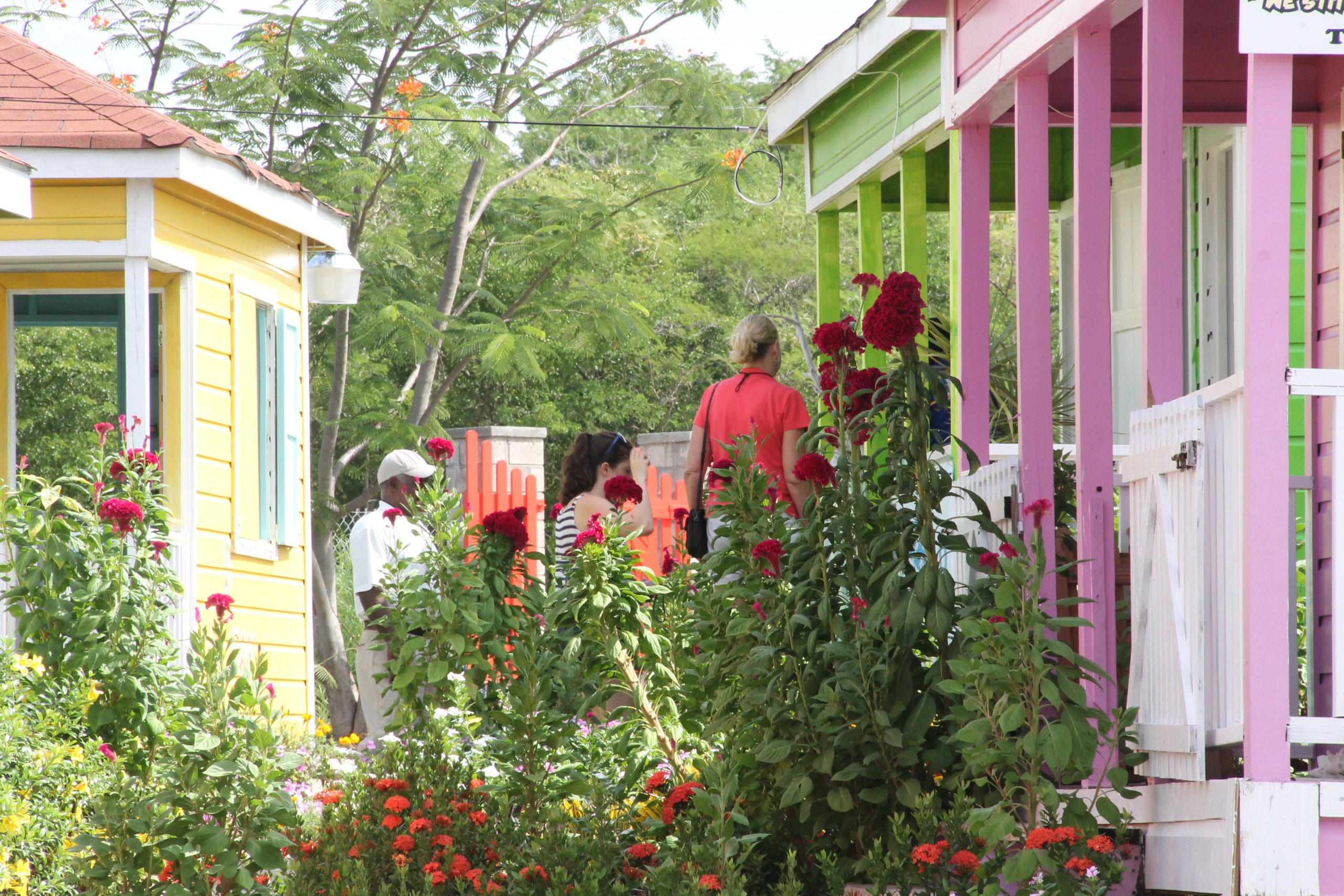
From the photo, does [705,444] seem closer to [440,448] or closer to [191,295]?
[440,448]

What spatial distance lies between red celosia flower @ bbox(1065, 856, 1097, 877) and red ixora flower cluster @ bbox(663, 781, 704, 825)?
1.05 metres

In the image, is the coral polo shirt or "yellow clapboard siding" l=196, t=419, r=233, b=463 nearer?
the coral polo shirt

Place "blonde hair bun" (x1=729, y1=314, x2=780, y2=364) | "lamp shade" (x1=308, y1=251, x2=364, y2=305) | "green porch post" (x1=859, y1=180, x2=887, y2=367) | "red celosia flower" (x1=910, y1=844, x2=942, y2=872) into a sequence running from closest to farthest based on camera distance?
"red celosia flower" (x1=910, y1=844, x2=942, y2=872) → "blonde hair bun" (x1=729, y1=314, x2=780, y2=364) → "green porch post" (x1=859, y1=180, x2=887, y2=367) → "lamp shade" (x1=308, y1=251, x2=364, y2=305)

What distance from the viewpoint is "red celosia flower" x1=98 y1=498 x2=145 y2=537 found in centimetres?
531

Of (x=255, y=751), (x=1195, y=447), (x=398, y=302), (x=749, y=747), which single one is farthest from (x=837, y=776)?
(x=398, y=302)

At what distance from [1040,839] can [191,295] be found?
22.0 feet

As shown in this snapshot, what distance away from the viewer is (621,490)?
5.04m

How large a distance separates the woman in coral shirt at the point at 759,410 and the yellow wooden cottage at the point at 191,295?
2.97m

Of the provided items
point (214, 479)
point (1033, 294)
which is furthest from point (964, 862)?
point (214, 479)

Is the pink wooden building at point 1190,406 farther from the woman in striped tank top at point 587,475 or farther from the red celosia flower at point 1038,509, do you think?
the woman in striped tank top at point 587,475

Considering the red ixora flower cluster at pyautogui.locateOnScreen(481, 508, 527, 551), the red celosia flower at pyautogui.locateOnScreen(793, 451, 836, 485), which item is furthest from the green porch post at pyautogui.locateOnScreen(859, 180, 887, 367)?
the red celosia flower at pyautogui.locateOnScreen(793, 451, 836, 485)

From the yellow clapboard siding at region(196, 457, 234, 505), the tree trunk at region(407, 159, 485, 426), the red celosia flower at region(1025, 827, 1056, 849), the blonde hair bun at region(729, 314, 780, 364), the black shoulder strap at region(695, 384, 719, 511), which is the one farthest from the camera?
the tree trunk at region(407, 159, 485, 426)

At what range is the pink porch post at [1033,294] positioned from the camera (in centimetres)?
518

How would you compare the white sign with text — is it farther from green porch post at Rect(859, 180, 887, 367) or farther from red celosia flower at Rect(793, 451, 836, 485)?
green porch post at Rect(859, 180, 887, 367)
